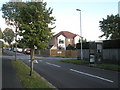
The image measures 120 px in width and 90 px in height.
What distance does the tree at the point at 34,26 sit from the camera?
1289cm

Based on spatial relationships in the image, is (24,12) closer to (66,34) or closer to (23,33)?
(23,33)

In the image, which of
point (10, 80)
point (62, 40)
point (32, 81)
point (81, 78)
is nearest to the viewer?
point (32, 81)

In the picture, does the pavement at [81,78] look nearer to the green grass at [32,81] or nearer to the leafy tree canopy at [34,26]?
the green grass at [32,81]

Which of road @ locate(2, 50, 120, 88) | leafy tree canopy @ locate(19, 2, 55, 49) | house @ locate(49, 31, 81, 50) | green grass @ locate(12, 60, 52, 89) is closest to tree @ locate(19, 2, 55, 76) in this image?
leafy tree canopy @ locate(19, 2, 55, 49)

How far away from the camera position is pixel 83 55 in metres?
33.8

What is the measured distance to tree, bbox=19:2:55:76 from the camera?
1289 cm

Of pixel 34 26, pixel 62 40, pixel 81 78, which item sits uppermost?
pixel 62 40

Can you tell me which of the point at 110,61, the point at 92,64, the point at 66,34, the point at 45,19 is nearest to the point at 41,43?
the point at 45,19

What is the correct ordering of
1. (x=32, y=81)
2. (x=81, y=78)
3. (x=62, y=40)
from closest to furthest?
1. (x=32, y=81)
2. (x=81, y=78)
3. (x=62, y=40)

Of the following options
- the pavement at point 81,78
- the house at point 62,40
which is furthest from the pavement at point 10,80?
the house at point 62,40

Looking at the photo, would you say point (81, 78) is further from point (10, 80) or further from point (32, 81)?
point (10, 80)

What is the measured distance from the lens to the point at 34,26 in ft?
42.7

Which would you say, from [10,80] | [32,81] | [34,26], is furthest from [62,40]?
[32,81]

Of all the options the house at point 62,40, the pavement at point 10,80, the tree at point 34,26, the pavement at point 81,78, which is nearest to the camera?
the pavement at point 10,80
